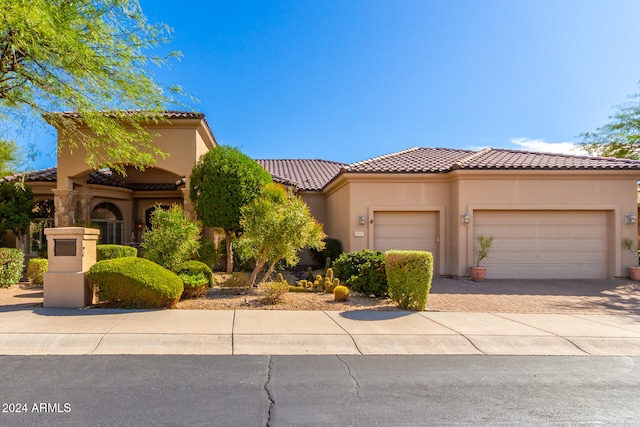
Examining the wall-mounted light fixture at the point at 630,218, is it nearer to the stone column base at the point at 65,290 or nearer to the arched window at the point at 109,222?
the stone column base at the point at 65,290

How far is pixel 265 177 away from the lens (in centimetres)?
1277

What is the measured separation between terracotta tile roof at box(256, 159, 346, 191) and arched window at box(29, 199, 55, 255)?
31.9 ft

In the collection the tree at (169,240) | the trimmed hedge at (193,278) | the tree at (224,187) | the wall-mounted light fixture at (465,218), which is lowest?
the trimmed hedge at (193,278)

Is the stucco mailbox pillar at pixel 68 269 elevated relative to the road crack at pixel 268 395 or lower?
elevated

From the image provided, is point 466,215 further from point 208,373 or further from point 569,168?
point 208,373

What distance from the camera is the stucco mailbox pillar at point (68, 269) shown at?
791 cm

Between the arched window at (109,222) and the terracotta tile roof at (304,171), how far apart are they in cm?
725

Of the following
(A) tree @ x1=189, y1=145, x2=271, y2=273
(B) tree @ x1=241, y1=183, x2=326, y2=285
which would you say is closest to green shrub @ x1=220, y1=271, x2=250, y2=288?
(B) tree @ x1=241, y1=183, x2=326, y2=285

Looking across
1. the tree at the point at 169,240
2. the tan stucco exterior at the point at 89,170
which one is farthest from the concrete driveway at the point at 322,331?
the tan stucco exterior at the point at 89,170

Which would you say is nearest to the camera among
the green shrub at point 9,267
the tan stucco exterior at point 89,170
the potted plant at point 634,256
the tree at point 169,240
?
the tree at point 169,240

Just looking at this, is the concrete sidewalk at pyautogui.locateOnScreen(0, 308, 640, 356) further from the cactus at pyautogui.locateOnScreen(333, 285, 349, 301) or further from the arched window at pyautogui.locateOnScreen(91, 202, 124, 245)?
the arched window at pyautogui.locateOnScreen(91, 202, 124, 245)

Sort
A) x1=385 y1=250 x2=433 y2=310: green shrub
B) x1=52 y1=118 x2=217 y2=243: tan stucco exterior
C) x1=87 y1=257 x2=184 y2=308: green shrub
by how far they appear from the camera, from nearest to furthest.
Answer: x1=87 y1=257 x2=184 y2=308: green shrub < x1=385 y1=250 x2=433 y2=310: green shrub < x1=52 y1=118 x2=217 y2=243: tan stucco exterior

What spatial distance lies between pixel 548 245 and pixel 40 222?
65.6 ft

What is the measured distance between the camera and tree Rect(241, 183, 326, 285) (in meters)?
9.01
